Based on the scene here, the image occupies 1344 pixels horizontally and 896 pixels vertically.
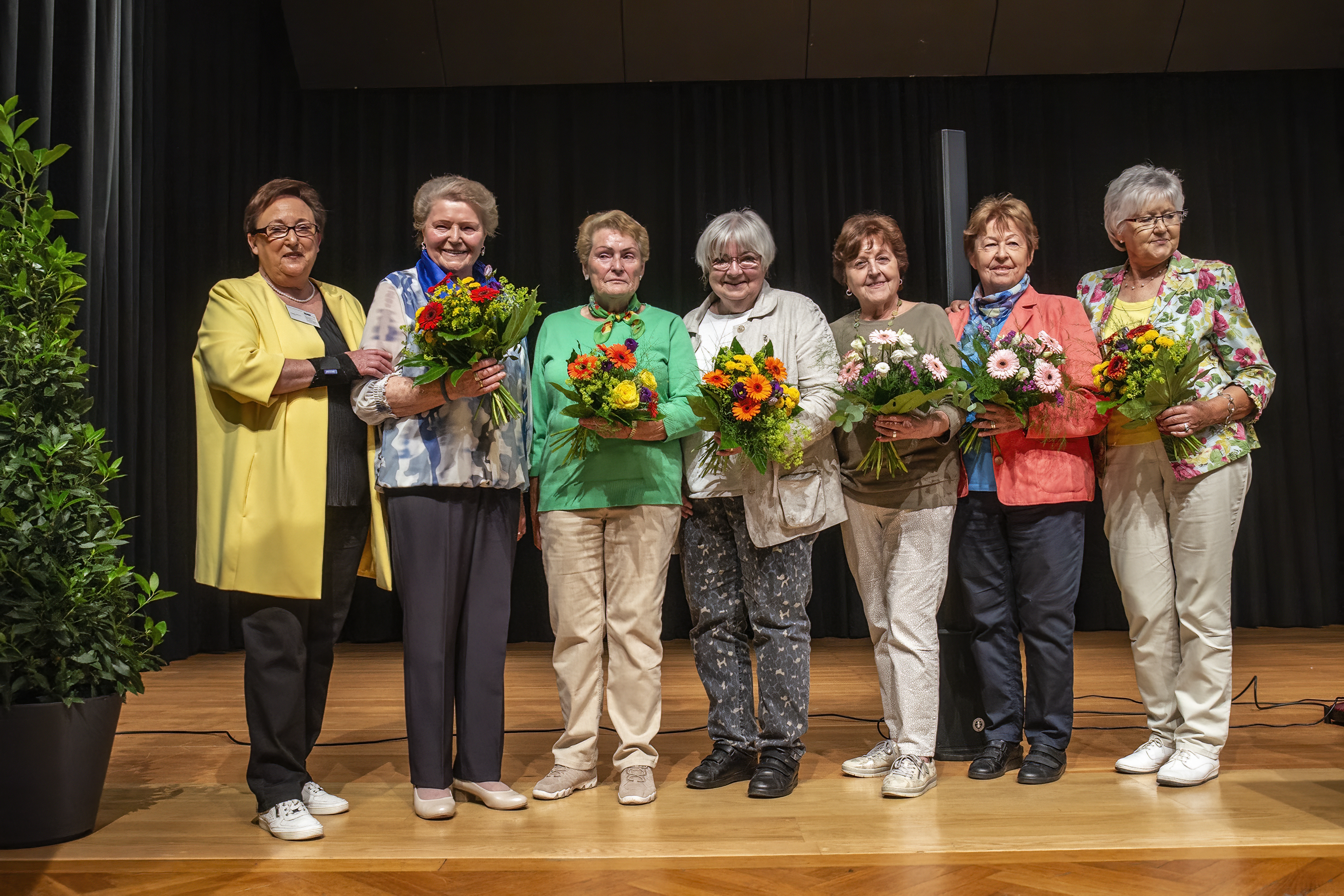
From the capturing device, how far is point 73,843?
234 cm

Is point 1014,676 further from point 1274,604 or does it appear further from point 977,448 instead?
point 1274,604

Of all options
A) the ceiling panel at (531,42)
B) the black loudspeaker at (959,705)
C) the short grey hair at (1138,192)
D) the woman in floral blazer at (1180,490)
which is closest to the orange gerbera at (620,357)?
the black loudspeaker at (959,705)

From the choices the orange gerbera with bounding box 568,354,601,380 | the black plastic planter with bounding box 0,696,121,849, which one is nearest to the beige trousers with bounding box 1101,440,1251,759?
the orange gerbera with bounding box 568,354,601,380

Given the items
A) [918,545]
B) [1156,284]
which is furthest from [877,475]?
[1156,284]

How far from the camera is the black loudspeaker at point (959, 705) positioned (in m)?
2.97

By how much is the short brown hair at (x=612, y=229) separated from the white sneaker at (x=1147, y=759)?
6.56 ft

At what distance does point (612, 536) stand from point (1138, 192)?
1861mm

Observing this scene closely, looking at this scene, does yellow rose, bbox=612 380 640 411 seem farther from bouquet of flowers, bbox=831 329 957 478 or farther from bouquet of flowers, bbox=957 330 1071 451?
bouquet of flowers, bbox=957 330 1071 451

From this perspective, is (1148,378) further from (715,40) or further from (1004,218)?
(715,40)

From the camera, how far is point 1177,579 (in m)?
2.79

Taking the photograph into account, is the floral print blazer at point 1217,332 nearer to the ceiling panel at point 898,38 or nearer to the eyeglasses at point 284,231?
the eyeglasses at point 284,231

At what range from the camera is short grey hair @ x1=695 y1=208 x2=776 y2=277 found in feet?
9.18

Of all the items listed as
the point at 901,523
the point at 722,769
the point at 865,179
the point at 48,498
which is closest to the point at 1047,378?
the point at 901,523

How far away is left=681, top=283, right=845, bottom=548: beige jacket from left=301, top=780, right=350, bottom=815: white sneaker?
4.08 feet
